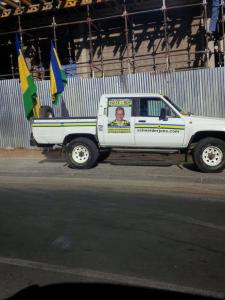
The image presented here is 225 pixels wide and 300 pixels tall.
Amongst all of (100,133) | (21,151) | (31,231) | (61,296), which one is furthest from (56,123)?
(61,296)

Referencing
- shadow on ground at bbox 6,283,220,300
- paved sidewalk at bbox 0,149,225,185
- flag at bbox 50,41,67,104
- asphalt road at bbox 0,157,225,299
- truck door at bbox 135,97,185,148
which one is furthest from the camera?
flag at bbox 50,41,67,104

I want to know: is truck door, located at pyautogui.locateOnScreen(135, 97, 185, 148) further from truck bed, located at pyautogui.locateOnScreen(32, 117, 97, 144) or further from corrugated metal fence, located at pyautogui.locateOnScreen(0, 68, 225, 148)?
corrugated metal fence, located at pyautogui.locateOnScreen(0, 68, 225, 148)

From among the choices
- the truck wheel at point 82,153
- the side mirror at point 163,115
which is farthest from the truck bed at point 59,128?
the side mirror at point 163,115

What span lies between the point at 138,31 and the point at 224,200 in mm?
13006

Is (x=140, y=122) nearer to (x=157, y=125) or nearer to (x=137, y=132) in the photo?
(x=137, y=132)

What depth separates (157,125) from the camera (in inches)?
479

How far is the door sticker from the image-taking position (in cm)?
1243

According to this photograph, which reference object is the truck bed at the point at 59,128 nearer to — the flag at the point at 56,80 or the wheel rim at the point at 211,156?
the wheel rim at the point at 211,156

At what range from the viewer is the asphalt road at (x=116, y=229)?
5.42 m

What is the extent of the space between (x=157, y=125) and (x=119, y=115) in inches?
40.2

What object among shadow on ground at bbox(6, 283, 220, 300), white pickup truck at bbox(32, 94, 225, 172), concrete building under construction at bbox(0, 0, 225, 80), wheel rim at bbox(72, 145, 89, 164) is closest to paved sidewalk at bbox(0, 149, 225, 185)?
wheel rim at bbox(72, 145, 89, 164)

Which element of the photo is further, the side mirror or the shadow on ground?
the side mirror

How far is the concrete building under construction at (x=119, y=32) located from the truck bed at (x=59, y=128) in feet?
22.7

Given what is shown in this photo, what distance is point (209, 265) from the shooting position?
5652 millimetres
